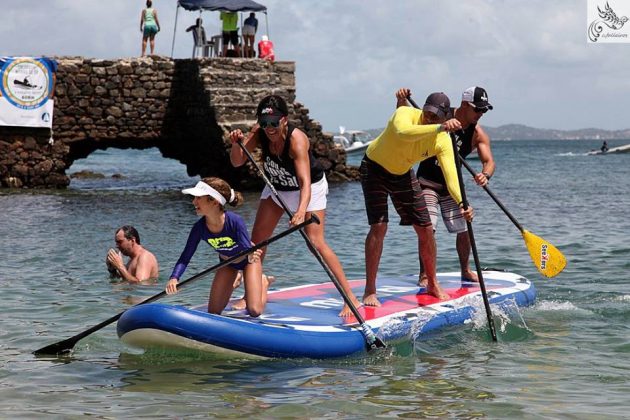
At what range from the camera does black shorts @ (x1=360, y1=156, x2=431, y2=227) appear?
8.79 meters

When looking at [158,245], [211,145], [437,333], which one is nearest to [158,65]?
[211,145]

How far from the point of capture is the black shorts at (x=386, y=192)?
28.8 ft

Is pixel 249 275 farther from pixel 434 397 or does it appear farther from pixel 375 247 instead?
pixel 434 397

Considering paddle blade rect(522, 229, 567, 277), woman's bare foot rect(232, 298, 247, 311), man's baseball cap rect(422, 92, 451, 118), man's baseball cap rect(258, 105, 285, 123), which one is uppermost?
man's baseball cap rect(422, 92, 451, 118)

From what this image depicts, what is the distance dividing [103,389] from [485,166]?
4.26m

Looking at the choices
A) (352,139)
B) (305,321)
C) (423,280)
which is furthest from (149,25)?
(352,139)

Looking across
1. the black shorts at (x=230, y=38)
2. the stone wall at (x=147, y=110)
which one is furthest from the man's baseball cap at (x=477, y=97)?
the black shorts at (x=230, y=38)

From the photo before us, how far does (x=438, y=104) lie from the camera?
829 centimetres

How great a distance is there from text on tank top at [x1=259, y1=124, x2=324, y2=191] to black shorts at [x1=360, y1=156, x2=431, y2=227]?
606 mm

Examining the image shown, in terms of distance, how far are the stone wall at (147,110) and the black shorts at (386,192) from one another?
15.6 m

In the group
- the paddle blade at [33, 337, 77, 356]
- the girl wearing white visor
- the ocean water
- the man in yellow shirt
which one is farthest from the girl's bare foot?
the paddle blade at [33, 337, 77, 356]

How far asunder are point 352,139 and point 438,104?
54.9 meters

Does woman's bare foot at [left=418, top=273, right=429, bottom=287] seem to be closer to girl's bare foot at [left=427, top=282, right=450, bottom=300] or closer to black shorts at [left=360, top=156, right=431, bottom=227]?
girl's bare foot at [left=427, top=282, right=450, bottom=300]

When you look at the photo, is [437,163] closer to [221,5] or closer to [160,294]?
[160,294]
